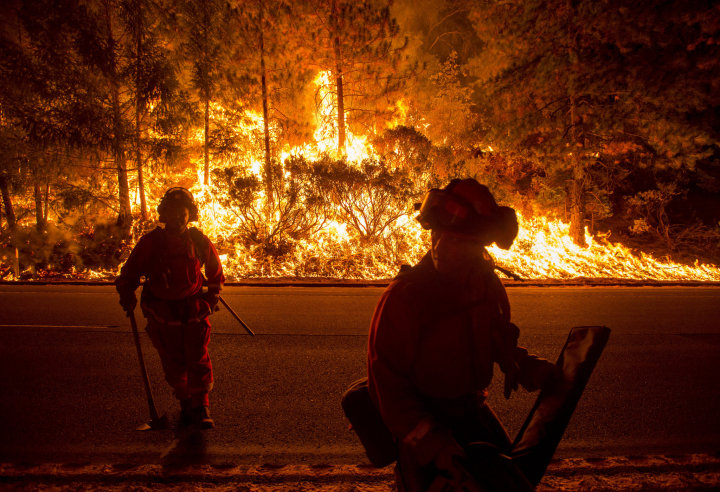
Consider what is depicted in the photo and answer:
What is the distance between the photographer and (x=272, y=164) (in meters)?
13.2

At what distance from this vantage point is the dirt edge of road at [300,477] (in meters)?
2.67

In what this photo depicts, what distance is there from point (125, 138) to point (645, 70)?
15.4 metres

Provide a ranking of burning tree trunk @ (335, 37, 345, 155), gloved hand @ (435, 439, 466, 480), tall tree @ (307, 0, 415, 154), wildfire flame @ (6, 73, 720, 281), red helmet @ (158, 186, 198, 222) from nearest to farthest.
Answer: gloved hand @ (435, 439, 466, 480), red helmet @ (158, 186, 198, 222), wildfire flame @ (6, 73, 720, 281), tall tree @ (307, 0, 415, 154), burning tree trunk @ (335, 37, 345, 155)

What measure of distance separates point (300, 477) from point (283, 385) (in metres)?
1.61

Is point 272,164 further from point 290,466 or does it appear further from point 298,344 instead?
point 290,466

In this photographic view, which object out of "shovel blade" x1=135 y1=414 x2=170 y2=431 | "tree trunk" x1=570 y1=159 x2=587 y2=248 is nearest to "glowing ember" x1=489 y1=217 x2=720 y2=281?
"tree trunk" x1=570 y1=159 x2=587 y2=248

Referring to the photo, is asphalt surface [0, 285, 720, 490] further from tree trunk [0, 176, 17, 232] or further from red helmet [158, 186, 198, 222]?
tree trunk [0, 176, 17, 232]

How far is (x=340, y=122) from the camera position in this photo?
16188 mm

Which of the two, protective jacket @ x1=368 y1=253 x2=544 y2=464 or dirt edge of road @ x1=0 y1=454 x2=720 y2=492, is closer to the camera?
protective jacket @ x1=368 y1=253 x2=544 y2=464

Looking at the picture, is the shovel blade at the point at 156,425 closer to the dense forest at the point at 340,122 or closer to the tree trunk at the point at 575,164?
the dense forest at the point at 340,122

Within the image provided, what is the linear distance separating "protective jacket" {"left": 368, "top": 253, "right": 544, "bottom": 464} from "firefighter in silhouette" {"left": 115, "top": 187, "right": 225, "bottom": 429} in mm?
2291

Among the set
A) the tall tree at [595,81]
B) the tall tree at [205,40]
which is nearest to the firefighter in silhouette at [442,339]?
the tall tree at [595,81]

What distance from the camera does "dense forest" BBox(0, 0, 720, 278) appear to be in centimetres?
1184

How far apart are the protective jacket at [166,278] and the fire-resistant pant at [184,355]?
0.26 feet
